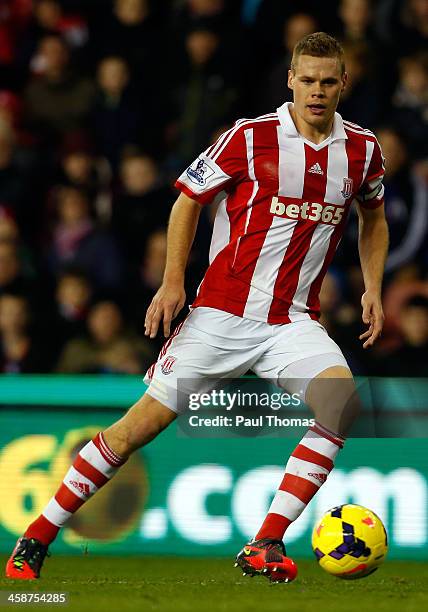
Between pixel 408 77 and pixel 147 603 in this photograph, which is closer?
pixel 147 603

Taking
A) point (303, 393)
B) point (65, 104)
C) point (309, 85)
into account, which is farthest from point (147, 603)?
point (65, 104)

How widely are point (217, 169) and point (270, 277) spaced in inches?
20.3

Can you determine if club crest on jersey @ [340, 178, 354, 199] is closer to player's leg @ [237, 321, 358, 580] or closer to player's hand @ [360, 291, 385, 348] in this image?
player's hand @ [360, 291, 385, 348]

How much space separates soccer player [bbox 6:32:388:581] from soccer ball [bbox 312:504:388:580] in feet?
0.49

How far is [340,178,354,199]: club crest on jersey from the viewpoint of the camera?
5684 mm

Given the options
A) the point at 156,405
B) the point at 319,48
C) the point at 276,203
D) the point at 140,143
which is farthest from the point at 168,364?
the point at 140,143

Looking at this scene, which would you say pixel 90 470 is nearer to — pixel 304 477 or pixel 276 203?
pixel 304 477

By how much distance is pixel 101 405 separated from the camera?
718cm

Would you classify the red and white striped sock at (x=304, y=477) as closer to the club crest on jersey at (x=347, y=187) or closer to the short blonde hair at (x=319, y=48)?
the club crest on jersey at (x=347, y=187)

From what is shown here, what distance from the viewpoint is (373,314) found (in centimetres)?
582

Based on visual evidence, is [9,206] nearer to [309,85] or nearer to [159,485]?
[159,485]

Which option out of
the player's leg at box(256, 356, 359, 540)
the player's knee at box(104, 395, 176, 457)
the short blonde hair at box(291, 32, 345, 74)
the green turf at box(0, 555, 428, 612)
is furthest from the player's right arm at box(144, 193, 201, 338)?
the green turf at box(0, 555, 428, 612)

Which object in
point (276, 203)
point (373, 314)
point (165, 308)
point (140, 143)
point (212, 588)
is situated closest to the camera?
point (212, 588)

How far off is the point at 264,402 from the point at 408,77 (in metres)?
3.19
